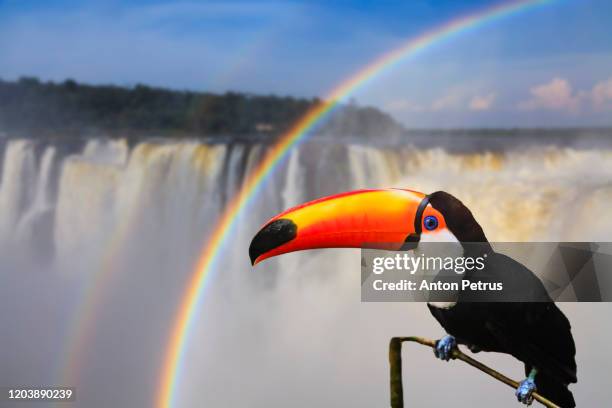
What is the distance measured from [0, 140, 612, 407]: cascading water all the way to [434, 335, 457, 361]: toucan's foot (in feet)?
12.2

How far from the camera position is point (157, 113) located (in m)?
13.5

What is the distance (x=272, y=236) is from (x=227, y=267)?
600cm

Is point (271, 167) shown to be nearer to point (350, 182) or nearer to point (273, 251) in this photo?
point (350, 182)

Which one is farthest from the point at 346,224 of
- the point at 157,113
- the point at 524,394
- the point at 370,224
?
the point at 157,113

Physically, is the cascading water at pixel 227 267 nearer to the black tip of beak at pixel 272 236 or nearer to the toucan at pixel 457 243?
the toucan at pixel 457 243

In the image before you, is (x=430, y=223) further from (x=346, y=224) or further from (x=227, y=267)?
(x=227, y=267)

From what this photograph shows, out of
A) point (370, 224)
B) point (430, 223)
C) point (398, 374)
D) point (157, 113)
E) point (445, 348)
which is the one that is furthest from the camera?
point (157, 113)

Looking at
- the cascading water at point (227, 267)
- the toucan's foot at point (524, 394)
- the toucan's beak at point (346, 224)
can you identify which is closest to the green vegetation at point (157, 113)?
the cascading water at point (227, 267)

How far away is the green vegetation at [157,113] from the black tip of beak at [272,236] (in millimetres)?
8706

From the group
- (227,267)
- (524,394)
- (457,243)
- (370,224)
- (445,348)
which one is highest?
(227,267)

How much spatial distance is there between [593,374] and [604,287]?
1.58m

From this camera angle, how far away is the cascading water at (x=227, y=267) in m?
7.21

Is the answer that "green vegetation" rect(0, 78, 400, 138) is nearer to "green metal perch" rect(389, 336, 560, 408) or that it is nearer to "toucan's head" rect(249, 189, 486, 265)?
"toucan's head" rect(249, 189, 486, 265)

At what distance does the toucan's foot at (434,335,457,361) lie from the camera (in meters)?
2.65
